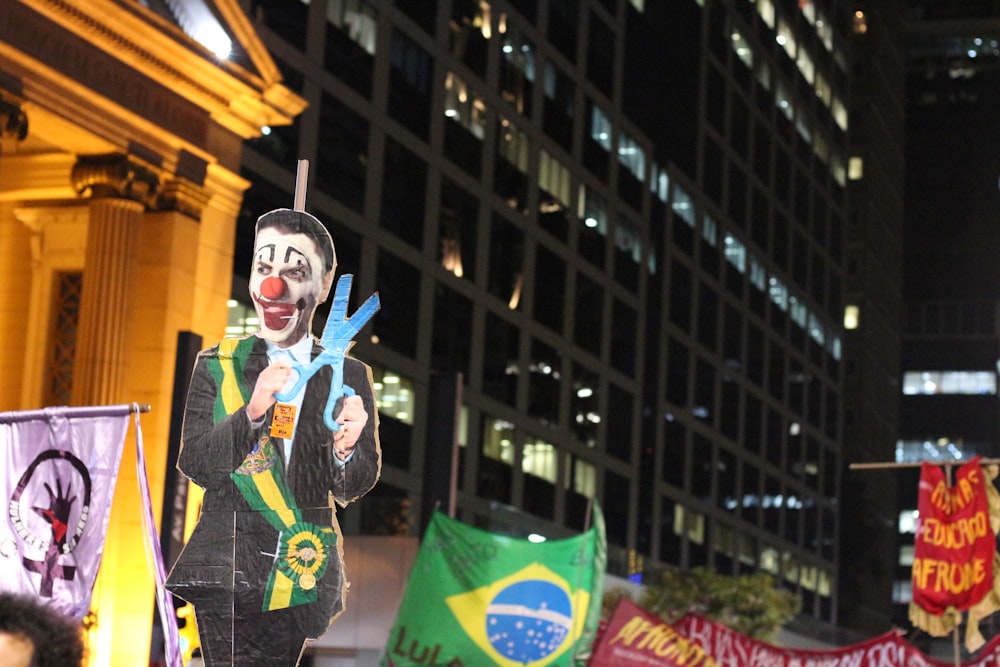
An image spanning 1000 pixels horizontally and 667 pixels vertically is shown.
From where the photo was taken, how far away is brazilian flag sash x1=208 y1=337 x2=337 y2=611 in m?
7.93

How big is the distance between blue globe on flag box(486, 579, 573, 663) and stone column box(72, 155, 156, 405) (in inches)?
272

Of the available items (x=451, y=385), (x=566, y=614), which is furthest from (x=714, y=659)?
(x=451, y=385)

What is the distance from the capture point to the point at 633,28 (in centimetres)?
6944

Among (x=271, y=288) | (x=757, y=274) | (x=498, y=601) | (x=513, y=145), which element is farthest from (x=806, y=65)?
(x=271, y=288)

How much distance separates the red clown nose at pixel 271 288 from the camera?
8.13 m

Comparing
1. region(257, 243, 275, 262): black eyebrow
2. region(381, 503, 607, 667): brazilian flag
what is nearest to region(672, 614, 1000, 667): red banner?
region(381, 503, 607, 667): brazilian flag

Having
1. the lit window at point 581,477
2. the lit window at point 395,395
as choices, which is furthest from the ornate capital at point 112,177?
the lit window at point 581,477

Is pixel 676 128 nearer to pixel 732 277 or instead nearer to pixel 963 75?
pixel 732 277

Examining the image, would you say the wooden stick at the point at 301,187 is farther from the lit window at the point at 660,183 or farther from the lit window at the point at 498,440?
the lit window at the point at 660,183

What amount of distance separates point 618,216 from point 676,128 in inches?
416

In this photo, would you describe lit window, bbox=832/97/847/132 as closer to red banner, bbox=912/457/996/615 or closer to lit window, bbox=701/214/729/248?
lit window, bbox=701/214/729/248

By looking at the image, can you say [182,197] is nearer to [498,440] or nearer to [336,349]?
[336,349]

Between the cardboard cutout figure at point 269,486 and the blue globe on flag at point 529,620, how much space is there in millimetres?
10026

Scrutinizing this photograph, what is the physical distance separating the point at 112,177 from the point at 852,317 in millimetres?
92444
